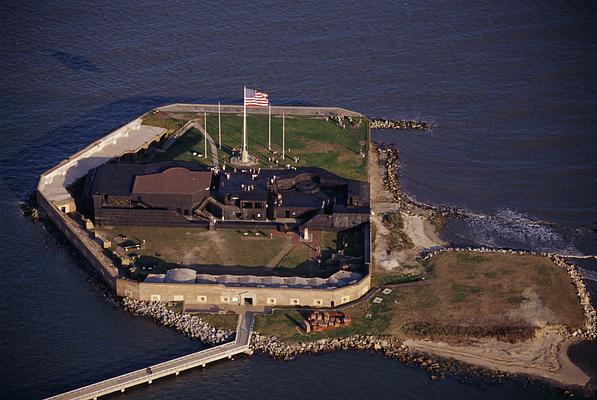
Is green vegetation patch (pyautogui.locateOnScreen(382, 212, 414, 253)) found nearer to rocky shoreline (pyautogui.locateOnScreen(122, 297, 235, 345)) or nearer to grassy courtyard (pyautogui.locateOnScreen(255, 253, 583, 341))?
grassy courtyard (pyautogui.locateOnScreen(255, 253, 583, 341))

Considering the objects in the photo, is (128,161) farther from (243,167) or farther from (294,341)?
(294,341)

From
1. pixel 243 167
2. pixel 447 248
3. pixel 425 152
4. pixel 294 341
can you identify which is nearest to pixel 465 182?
pixel 425 152

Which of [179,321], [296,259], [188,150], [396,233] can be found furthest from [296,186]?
[179,321]

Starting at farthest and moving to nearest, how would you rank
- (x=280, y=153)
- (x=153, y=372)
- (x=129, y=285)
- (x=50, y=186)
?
(x=280, y=153)
(x=50, y=186)
(x=129, y=285)
(x=153, y=372)

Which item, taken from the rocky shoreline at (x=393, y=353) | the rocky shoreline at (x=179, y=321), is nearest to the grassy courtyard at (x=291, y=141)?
the rocky shoreline at (x=179, y=321)

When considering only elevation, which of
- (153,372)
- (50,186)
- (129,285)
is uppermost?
(50,186)

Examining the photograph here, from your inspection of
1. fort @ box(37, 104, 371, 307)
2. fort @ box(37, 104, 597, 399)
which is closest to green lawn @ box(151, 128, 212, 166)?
fort @ box(37, 104, 371, 307)
